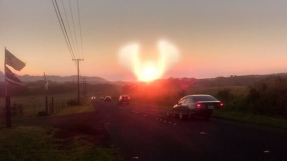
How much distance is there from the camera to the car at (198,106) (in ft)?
Answer: 75.3

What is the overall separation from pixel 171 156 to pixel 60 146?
4990 mm

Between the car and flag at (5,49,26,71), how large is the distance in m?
10.4

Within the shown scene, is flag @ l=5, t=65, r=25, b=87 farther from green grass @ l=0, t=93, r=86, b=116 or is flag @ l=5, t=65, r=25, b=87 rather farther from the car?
green grass @ l=0, t=93, r=86, b=116

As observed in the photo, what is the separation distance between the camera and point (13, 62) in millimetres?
20219

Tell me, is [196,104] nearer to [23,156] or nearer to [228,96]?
[228,96]

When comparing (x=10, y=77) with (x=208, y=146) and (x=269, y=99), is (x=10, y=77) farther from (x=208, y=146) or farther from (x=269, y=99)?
(x=269, y=99)

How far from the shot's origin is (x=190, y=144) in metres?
12.7

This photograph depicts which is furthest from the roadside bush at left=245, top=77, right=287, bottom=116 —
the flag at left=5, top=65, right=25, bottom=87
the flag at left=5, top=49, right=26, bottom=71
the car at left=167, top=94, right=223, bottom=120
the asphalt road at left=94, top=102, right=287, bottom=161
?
the flag at left=5, top=65, right=25, bottom=87

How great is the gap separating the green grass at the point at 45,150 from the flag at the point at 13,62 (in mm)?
5811

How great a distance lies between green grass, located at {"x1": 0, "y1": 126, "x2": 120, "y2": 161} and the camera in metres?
10.9

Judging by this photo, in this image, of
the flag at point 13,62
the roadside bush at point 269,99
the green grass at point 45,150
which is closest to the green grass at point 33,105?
the flag at point 13,62

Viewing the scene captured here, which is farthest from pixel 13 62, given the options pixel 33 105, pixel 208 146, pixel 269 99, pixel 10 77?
pixel 33 105

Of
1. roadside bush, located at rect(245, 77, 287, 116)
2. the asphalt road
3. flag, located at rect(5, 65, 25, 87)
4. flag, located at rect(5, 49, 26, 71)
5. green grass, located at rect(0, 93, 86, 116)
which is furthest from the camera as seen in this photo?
green grass, located at rect(0, 93, 86, 116)

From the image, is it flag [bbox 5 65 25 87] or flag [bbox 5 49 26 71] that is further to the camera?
flag [bbox 5 49 26 71]
